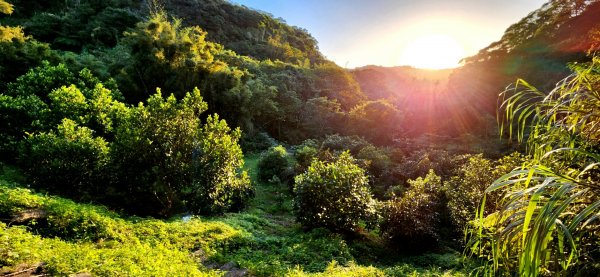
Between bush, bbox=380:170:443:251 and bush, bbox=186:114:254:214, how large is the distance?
544 cm

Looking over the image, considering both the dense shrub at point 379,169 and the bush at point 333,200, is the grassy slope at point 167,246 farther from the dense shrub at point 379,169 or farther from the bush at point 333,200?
the dense shrub at point 379,169

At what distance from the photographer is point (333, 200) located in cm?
1060

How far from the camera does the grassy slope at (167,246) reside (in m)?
4.97

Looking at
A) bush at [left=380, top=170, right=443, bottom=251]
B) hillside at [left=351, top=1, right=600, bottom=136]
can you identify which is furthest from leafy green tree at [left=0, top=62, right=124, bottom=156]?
hillside at [left=351, top=1, right=600, bottom=136]

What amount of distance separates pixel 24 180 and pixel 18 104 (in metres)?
3.59

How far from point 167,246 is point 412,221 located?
7.20m

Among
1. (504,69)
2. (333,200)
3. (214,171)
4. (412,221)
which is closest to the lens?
(412,221)

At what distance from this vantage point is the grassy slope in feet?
16.3

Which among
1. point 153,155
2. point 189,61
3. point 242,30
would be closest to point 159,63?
point 189,61

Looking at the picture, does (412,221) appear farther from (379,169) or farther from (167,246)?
(379,169)

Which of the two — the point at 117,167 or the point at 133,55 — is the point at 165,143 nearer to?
the point at 117,167

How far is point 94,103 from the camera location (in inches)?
452

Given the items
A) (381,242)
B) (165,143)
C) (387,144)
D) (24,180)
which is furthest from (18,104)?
(387,144)

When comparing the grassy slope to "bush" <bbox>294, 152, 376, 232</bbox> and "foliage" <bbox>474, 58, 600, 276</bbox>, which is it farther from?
"foliage" <bbox>474, 58, 600, 276</bbox>
